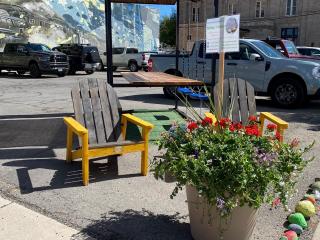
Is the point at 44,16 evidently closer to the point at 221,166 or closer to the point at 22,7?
the point at 22,7

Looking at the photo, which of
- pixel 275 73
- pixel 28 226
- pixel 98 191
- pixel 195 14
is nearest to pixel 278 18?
pixel 195 14

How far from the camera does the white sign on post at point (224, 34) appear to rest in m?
4.24

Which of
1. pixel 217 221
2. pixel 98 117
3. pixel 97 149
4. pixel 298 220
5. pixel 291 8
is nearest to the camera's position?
pixel 217 221

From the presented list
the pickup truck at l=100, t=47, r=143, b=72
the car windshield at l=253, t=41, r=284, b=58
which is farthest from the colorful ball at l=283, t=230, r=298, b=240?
the pickup truck at l=100, t=47, r=143, b=72

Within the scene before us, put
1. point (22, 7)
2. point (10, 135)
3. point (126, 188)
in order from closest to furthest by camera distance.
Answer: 1. point (126, 188)
2. point (10, 135)
3. point (22, 7)

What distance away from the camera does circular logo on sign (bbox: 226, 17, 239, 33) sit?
13.9ft

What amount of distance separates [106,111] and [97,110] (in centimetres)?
14

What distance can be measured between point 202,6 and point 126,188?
59759 mm

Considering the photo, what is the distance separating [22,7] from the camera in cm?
3188

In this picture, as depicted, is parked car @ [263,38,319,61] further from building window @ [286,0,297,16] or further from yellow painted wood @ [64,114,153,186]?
building window @ [286,0,297,16]

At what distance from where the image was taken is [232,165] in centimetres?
277

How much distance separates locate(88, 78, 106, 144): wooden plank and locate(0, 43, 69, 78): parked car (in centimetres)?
1600

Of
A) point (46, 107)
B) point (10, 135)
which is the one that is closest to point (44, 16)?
point (46, 107)

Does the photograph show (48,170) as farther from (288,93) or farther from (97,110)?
(288,93)
